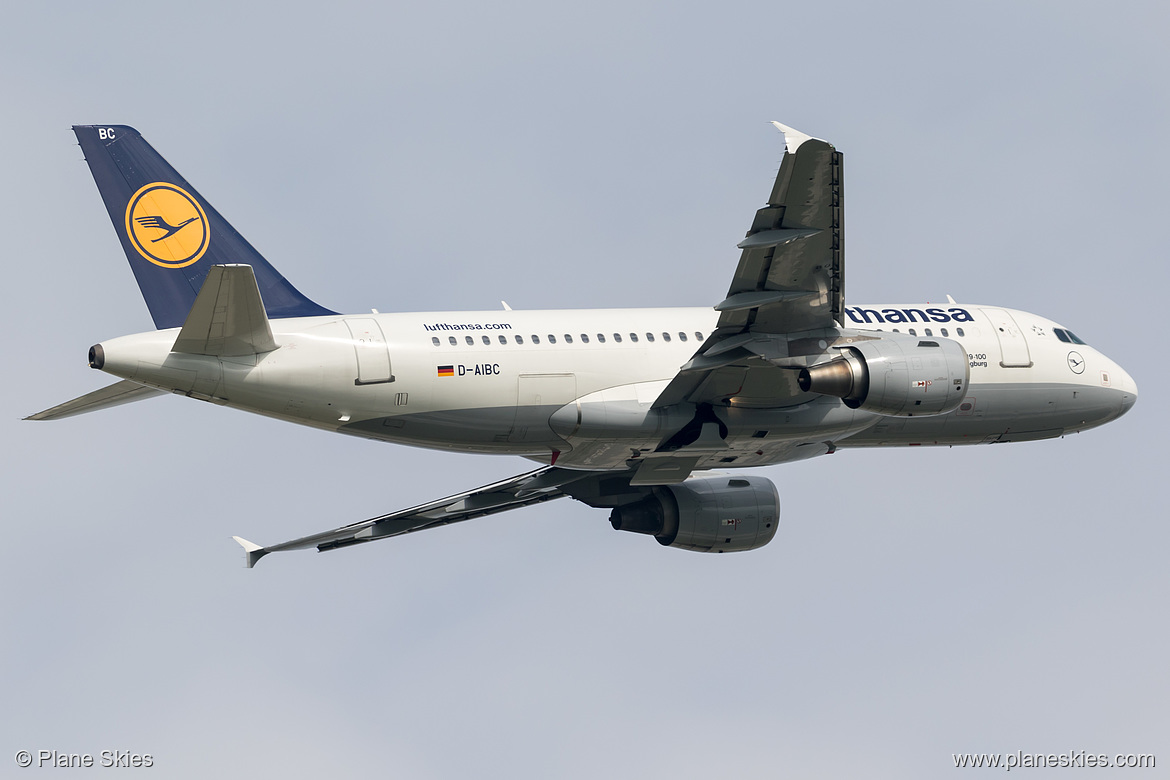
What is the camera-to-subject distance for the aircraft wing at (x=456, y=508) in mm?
37000

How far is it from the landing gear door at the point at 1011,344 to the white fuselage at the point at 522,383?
1.84ft

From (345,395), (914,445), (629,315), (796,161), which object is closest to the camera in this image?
(796,161)

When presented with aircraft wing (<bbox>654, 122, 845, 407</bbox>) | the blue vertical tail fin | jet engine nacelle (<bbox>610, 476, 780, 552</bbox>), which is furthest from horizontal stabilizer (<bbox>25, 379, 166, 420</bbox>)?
jet engine nacelle (<bbox>610, 476, 780, 552</bbox>)

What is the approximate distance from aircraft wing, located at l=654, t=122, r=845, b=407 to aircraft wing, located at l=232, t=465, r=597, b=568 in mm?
6757

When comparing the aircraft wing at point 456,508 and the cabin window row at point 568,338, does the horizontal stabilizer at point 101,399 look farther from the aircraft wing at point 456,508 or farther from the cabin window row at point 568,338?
the aircraft wing at point 456,508

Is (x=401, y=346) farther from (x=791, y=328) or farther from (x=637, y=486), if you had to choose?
(x=637, y=486)

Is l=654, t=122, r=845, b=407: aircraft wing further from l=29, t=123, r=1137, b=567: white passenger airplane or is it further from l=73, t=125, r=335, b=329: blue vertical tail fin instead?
l=73, t=125, r=335, b=329: blue vertical tail fin

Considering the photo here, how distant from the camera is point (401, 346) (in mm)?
30094

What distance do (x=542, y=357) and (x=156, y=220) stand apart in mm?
8437

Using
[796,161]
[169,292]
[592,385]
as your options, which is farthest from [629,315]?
[169,292]

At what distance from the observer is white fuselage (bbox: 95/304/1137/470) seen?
2895 cm

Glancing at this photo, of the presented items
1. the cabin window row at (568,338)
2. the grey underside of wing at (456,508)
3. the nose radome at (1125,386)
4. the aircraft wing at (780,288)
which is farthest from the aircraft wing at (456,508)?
the nose radome at (1125,386)

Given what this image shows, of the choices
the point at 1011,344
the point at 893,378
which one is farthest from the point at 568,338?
the point at 1011,344

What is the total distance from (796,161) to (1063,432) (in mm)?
14421
